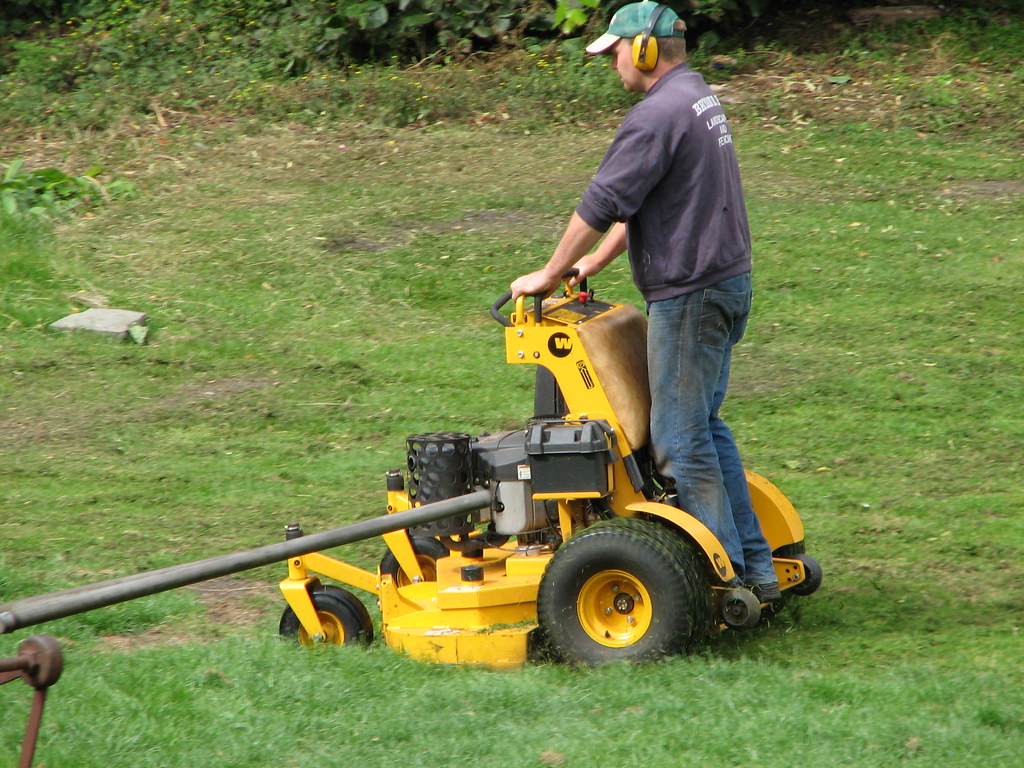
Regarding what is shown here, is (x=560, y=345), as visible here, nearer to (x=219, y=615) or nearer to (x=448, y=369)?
(x=219, y=615)

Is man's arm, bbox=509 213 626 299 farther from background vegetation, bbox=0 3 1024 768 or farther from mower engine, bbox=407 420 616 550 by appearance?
background vegetation, bbox=0 3 1024 768

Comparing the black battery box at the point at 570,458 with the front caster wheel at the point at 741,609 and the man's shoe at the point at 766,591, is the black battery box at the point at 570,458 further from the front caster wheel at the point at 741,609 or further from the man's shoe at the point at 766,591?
the man's shoe at the point at 766,591

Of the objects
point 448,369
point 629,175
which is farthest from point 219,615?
point 448,369

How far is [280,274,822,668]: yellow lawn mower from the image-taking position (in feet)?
15.0

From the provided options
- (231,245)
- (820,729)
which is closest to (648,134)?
(820,729)

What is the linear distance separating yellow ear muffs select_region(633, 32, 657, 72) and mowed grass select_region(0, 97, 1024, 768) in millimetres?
2029

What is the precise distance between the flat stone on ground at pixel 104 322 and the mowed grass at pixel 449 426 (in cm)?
11

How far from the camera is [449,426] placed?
764cm

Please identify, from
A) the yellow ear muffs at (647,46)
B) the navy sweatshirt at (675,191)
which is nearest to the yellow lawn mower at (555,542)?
the navy sweatshirt at (675,191)

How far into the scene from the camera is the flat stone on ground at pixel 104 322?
923cm

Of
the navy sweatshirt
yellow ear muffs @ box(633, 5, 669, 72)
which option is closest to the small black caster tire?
the navy sweatshirt

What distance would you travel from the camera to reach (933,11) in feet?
46.0

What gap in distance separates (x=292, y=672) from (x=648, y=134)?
2124 mm

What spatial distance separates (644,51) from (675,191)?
1.61 ft
